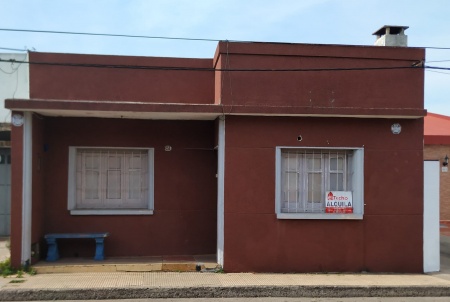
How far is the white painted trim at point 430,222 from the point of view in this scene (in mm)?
10086

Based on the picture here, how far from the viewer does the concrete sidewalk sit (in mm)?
8211

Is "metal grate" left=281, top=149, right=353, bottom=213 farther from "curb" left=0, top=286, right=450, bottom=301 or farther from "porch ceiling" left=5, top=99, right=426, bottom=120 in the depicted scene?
"curb" left=0, top=286, right=450, bottom=301

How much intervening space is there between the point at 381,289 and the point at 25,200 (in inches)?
248

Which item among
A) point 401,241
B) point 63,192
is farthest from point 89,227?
point 401,241

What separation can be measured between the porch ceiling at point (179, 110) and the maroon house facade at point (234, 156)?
26 millimetres

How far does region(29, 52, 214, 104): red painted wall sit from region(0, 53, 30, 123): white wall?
13.5 feet

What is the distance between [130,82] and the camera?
10.4 m

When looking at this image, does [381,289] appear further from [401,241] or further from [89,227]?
[89,227]

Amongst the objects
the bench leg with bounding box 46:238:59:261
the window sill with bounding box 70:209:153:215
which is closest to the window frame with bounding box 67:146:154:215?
the window sill with bounding box 70:209:153:215

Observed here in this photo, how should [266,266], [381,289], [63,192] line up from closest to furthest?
[381,289] < [266,266] < [63,192]

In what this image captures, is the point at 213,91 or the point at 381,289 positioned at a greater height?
the point at 213,91

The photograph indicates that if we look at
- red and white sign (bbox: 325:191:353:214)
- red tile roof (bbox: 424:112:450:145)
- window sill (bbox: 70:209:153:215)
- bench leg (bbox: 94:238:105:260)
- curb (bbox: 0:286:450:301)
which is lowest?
curb (bbox: 0:286:450:301)

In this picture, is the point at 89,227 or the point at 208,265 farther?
the point at 89,227

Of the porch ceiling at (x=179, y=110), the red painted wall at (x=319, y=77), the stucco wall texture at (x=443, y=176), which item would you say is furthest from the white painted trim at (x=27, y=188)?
the stucco wall texture at (x=443, y=176)
